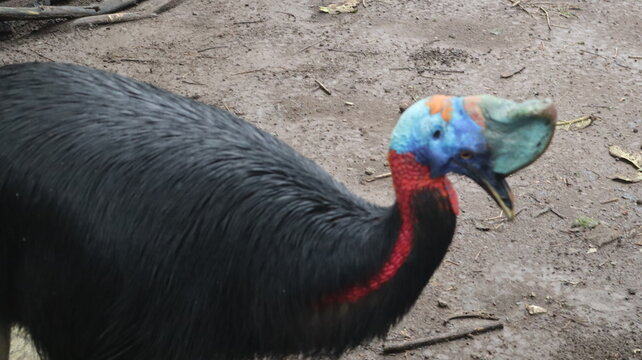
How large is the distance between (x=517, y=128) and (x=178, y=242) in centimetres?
92

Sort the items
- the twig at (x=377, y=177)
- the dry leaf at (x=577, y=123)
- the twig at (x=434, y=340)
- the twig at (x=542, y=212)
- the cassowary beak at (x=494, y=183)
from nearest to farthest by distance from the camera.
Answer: the cassowary beak at (x=494, y=183) < the twig at (x=434, y=340) < the twig at (x=542, y=212) < the twig at (x=377, y=177) < the dry leaf at (x=577, y=123)

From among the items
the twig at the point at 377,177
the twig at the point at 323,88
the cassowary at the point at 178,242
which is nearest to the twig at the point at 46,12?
the twig at the point at 323,88

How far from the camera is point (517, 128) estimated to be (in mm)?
1961

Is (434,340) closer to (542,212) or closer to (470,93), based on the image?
(542,212)

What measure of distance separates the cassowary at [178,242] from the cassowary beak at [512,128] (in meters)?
0.27

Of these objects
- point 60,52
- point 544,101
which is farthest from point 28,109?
point 60,52

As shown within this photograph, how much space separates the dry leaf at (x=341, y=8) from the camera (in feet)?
19.0

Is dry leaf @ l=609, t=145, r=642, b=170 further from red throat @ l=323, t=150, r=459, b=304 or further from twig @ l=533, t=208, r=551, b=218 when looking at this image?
red throat @ l=323, t=150, r=459, b=304

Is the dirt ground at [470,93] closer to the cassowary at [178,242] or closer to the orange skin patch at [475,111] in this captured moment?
the cassowary at [178,242]

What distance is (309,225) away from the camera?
7.46ft

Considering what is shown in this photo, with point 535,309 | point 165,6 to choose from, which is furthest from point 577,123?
point 165,6

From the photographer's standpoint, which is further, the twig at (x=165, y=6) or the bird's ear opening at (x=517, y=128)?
the twig at (x=165, y=6)

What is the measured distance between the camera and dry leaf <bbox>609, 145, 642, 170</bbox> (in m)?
4.38

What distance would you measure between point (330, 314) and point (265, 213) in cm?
31
